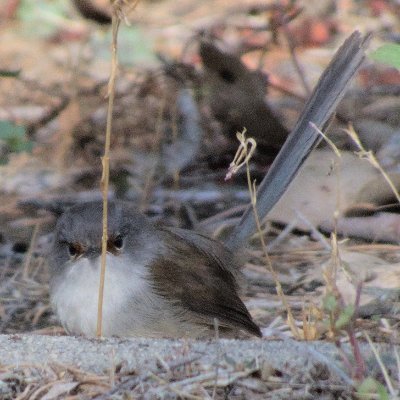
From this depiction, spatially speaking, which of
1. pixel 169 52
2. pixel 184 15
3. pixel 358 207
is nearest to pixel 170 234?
pixel 358 207

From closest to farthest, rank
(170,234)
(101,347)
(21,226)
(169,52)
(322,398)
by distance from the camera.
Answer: (322,398) < (101,347) < (170,234) < (21,226) < (169,52)

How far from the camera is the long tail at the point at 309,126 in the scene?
4.67 m

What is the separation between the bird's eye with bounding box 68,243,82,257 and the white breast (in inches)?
3.8

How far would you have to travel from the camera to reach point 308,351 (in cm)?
352

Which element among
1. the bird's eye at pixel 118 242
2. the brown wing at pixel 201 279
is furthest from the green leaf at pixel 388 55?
the bird's eye at pixel 118 242

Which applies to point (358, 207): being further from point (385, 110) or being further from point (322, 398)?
point (322, 398)

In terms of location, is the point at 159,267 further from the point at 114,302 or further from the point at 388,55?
the point at 388,55

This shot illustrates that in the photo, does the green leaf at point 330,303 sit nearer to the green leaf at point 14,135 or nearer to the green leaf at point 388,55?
the green leaf at point 388,55

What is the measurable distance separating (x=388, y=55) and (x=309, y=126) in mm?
1466

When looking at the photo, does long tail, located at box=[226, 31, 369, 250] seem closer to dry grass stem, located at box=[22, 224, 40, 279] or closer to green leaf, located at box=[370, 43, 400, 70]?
green leaf, located at box=[370, 43, 400, 70]

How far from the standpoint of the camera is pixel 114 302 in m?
4.75

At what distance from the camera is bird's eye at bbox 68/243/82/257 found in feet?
16.5

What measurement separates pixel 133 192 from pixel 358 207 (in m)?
1.93

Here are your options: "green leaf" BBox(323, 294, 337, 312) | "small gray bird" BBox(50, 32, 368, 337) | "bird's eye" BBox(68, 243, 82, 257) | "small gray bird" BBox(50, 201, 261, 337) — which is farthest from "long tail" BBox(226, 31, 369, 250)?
"green leaf" BBox(323, 294, 337, 312)
